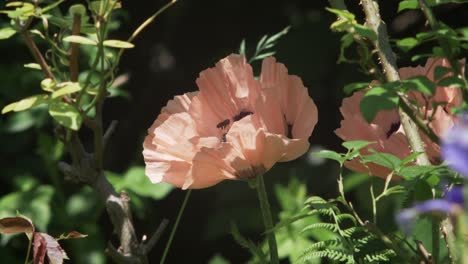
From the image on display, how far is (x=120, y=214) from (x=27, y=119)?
4.88ft

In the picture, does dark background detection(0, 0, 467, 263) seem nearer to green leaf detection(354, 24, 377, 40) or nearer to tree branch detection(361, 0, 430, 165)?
tree branch detection(361, 0, 430, 165)

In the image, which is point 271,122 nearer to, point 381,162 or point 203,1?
point 381,162

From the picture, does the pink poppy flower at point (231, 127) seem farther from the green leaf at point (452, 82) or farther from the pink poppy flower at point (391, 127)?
the green leaf at point (452, 82)

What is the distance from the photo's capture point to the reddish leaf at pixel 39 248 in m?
0.90

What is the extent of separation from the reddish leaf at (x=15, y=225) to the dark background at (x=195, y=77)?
139cm

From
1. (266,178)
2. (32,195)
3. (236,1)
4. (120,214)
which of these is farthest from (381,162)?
(236,1)

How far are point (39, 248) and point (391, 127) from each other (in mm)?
382

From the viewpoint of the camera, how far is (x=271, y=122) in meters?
0.96

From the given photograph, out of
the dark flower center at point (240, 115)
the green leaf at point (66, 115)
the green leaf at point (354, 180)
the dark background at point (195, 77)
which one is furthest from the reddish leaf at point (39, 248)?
the dark background at point (195, 77)

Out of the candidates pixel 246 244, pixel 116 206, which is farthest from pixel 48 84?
pixel 246 244

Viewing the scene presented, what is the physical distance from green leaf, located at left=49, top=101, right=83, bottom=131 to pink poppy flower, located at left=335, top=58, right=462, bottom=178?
272 millimetres

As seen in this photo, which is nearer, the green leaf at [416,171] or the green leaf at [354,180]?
the green leaf at [416,171]

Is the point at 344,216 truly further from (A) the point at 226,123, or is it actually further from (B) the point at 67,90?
(B) the point at 67,90

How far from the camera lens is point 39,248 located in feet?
2.97
